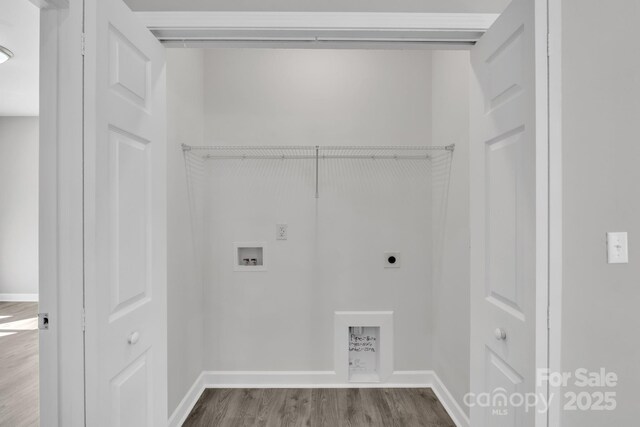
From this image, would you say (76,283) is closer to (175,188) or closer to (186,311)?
(175,188)

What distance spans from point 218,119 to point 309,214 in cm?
106

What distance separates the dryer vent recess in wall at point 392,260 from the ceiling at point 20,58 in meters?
2.98

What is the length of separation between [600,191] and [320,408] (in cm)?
228

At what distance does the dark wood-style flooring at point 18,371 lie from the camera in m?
2.37

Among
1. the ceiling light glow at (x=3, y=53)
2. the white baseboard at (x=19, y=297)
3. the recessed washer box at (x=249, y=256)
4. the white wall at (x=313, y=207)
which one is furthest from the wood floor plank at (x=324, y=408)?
the white baseboard at (x=19, y=297)

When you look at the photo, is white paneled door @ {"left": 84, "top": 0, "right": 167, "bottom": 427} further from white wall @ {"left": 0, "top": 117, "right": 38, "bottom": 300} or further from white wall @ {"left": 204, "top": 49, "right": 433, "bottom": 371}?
white wall @ {"left": 0, "top": 117, "right": 38, "bottom": 300}

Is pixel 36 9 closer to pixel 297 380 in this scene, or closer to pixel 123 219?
pixel 123 219

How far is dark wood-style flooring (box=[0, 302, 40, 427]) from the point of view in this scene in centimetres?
237

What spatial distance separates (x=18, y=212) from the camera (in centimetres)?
525

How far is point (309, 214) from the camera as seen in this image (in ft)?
10.0

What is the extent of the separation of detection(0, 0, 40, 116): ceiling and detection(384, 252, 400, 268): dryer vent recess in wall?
298 cm

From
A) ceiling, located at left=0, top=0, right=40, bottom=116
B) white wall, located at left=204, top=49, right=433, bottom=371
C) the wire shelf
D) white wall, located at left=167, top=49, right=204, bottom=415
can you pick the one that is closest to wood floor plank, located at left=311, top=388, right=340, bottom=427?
white wall, located at left=204, top=49, right=433, bottom=371

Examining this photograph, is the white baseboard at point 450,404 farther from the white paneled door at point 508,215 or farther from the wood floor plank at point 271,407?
the wood floor plank at point 271,407

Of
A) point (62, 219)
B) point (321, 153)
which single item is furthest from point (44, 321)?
point (321, 153)
